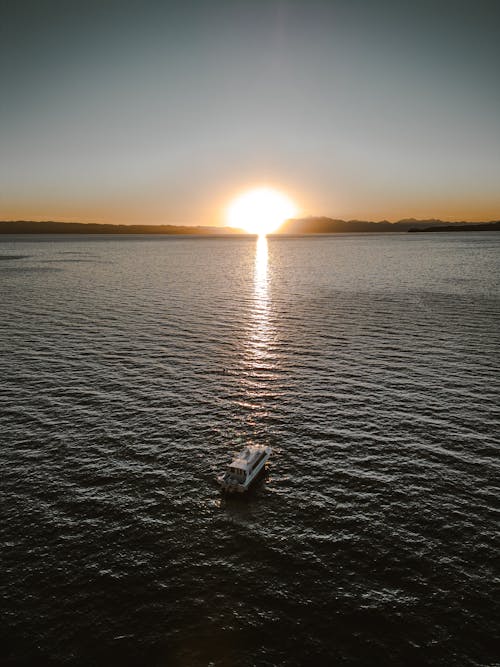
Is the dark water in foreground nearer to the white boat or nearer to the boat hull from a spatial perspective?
the boat hull

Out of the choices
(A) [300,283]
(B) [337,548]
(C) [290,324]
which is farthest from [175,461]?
(A) [300,283]

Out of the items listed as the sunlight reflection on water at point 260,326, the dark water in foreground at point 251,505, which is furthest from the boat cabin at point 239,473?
the sunlight reflection on water at point 260,326

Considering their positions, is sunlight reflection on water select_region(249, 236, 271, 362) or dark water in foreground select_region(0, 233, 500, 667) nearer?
dark water in foreground select_region(0, 233, 500, 667)

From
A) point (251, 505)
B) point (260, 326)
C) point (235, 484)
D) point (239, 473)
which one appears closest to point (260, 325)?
point (260, 326)

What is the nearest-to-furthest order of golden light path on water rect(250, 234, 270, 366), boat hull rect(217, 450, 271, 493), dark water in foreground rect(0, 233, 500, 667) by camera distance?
dark water in foreground rect(0, 233, 500, 667), boat hull rect(217, 450, 271, 493), golden light path on water rect(250, 234, 270, 366)

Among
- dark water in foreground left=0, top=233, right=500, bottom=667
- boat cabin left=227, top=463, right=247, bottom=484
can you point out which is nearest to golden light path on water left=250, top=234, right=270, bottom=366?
dark water in foreground left=0, top=233, right=500, bottom=667

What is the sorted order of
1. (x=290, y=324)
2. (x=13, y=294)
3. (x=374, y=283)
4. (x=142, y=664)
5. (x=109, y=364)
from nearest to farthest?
(x=142, y=664)
(x=109, y=364)
(x=290, y=324)
(x=13, y=294)
(x=374, y=283)

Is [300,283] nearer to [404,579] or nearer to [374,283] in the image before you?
[374,283]

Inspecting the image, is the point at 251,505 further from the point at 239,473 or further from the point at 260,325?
the point at 260,325
